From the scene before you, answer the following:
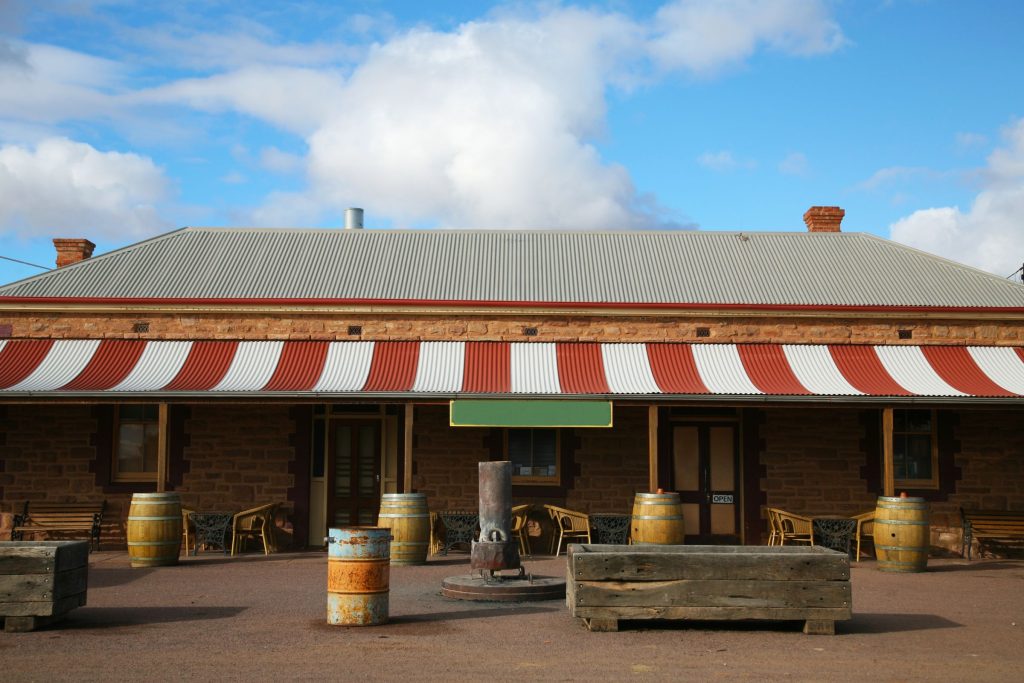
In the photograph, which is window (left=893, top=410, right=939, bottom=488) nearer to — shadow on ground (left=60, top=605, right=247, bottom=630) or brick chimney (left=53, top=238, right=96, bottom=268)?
shadow on ground (left=60, top=605, right=247, bottom=630)

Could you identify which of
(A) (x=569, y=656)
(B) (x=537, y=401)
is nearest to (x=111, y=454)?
(B) (x=537, y=401)

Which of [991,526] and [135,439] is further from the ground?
[135,439]

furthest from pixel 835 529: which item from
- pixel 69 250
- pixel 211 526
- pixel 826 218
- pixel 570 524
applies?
pixel 69 250

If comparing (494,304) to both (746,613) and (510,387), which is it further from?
(746,613)

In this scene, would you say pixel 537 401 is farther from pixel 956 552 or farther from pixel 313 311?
pixel 956 552

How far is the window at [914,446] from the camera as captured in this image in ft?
51.7

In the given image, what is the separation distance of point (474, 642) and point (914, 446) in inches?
391

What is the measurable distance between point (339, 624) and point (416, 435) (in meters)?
7.32

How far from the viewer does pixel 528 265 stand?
719 inches

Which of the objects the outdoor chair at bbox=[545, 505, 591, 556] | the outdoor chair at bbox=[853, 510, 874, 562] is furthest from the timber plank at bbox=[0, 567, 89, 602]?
the outdoor chair at bbox=[853, 510, 874, 562]

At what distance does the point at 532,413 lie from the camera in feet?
46.5

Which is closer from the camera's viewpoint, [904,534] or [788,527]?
[904,534]

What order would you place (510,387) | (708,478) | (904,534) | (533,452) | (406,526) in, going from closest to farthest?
1. (904,534)
2. (406,526)
3. (510,387)
4. (533,452)
5. (708,478)

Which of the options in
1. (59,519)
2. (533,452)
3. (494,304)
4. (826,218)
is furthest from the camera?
(826,218)
